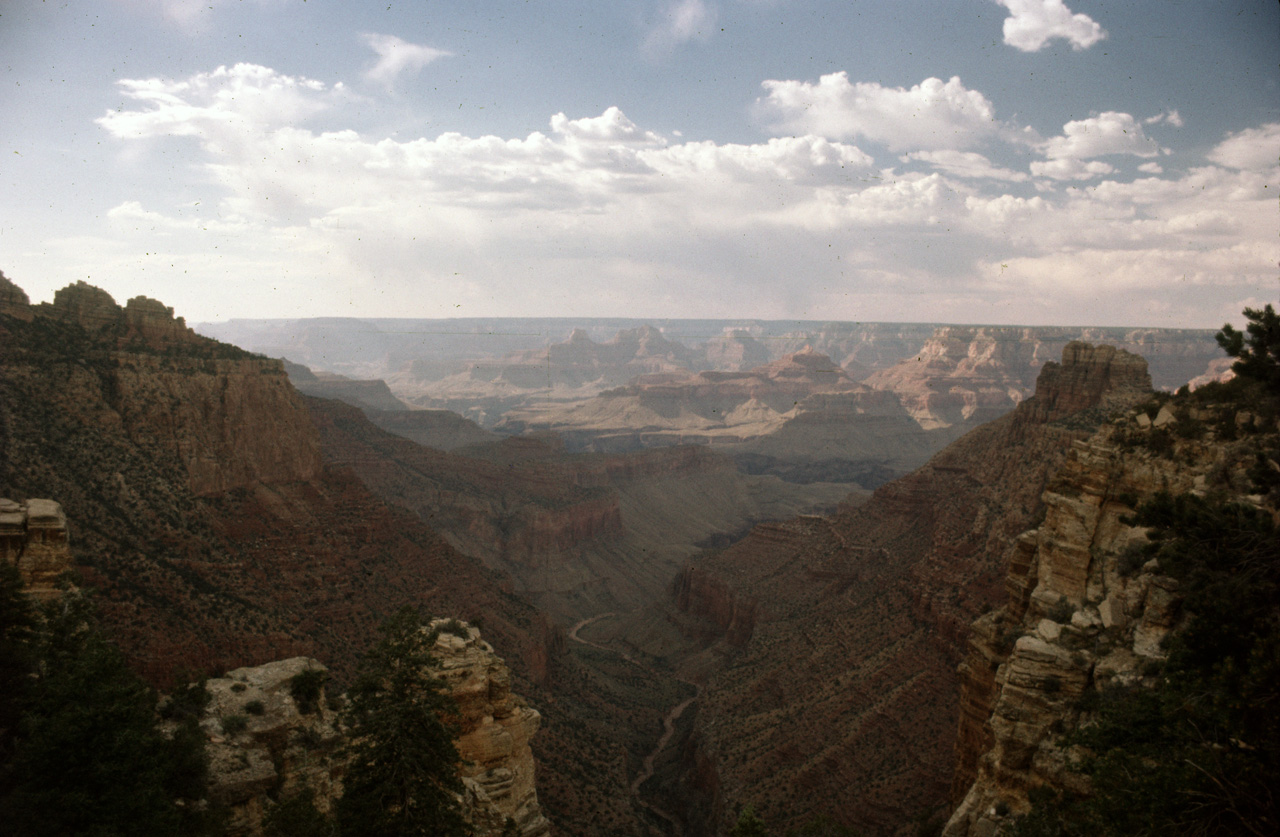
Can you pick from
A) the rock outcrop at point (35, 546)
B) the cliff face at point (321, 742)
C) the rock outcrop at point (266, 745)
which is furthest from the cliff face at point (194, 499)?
the rock outcrop at point (35, 546)

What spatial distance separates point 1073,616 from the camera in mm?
18328

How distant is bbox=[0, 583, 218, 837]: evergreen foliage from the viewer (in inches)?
622

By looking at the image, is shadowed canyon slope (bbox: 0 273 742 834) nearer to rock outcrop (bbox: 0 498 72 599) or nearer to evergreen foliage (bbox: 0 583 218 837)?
rock outcrop (bbox: 0 498 72 599)

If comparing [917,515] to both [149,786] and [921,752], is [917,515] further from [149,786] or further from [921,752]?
[149,786]

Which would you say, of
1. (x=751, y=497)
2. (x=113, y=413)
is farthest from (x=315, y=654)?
(x=751, y=497)

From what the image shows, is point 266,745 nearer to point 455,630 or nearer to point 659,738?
point 455,630

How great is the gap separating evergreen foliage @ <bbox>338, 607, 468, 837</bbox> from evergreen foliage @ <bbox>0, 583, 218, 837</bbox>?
182 inches

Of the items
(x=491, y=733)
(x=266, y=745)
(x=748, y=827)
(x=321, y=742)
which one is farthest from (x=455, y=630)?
(x=748, y=827)

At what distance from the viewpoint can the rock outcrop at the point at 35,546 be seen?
22.2 metres

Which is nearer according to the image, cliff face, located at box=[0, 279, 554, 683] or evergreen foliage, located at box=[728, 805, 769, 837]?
evergreen foliage, located at box=[728, 805, 769, 837]

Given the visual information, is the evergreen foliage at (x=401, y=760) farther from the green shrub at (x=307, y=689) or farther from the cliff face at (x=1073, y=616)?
the cliff face at (x=1073, y=616)

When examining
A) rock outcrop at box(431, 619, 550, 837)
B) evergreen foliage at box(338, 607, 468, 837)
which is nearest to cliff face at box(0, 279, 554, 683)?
rock outcrop at box(431, 619, 550, 837)

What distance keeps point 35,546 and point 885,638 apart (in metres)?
43.0

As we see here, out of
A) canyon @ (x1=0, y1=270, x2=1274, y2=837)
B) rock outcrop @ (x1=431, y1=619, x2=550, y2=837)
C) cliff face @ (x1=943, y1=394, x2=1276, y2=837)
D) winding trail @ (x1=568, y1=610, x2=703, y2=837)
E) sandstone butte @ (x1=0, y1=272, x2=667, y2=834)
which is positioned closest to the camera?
cliff face @ (x1=943, y1=394, x2=1276, y2=837)
